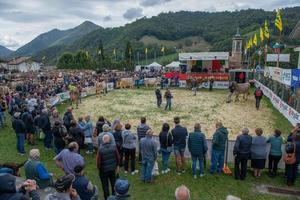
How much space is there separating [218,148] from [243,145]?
0.84m

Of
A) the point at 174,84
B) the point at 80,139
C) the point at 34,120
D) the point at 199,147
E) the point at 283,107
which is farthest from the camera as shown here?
the point at 174,84

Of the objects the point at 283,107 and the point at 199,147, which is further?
the point at 283,107

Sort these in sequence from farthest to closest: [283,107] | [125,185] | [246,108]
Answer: [246,108] → [283,107] → [125,185]

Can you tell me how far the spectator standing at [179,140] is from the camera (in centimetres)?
978

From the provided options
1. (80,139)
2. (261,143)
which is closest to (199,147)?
(261,143)

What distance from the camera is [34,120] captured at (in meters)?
13.2

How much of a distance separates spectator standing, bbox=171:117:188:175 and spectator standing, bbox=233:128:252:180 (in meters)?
1.65

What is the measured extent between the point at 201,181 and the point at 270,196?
2.05m

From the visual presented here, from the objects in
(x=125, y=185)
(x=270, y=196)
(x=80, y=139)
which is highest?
(x=125, y=185)

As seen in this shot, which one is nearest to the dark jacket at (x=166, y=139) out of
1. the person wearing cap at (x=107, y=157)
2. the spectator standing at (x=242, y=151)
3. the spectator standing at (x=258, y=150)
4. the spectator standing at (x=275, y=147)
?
the spectator standing at (x=242, y=151)

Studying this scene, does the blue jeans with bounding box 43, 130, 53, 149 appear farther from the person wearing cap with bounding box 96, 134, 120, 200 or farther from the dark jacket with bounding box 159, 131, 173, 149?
the person wearing cap with bounding box 96, 134, 120, 200

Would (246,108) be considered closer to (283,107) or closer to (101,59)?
(283,107)

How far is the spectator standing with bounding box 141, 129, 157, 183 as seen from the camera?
8.92 meters

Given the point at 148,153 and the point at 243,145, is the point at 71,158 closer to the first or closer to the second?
the point at 148,153
